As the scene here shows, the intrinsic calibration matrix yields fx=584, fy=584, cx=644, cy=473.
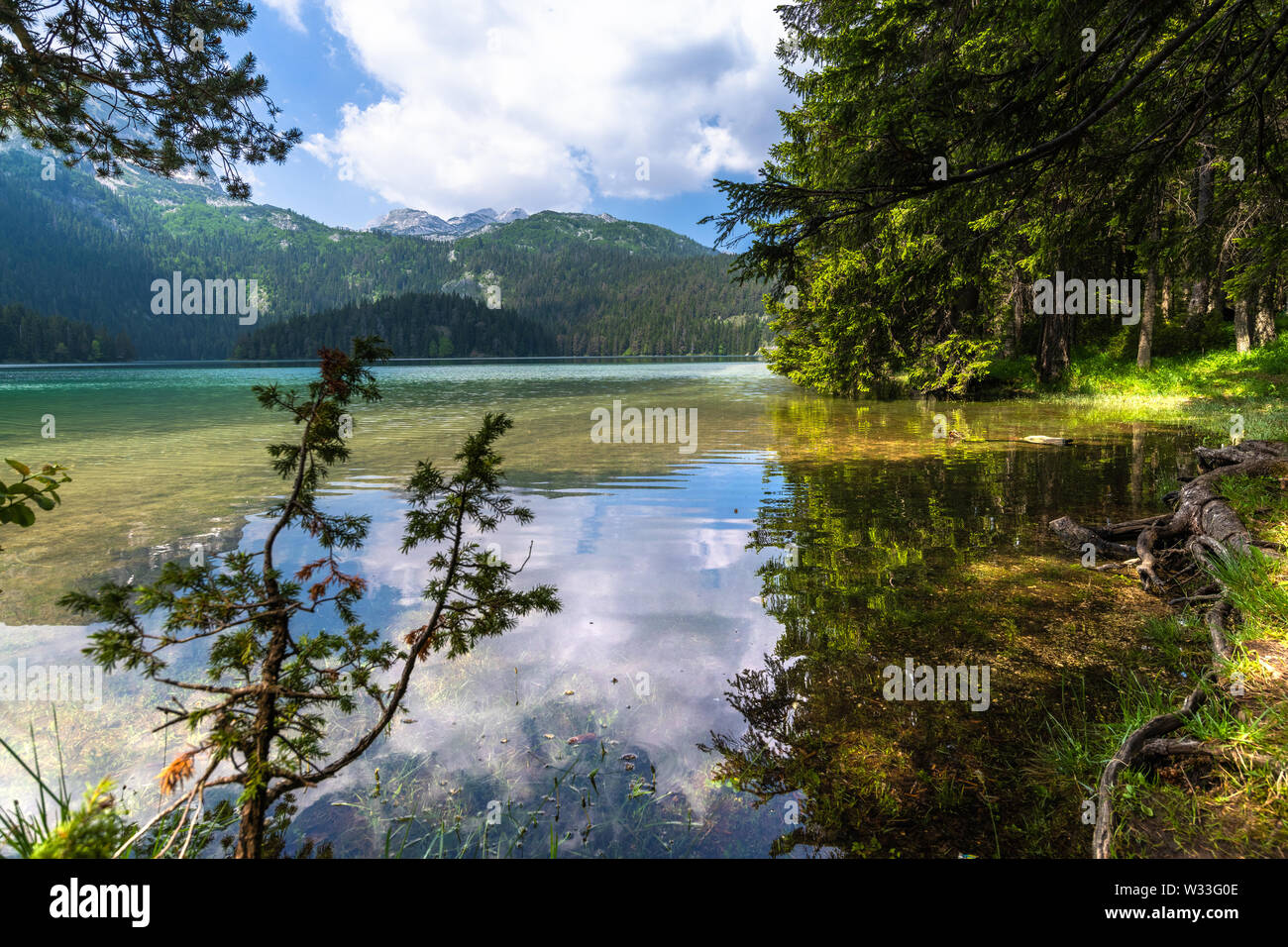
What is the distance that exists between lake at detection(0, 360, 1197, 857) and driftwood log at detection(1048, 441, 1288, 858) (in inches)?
13.9

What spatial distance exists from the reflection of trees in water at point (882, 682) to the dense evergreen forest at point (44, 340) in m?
194

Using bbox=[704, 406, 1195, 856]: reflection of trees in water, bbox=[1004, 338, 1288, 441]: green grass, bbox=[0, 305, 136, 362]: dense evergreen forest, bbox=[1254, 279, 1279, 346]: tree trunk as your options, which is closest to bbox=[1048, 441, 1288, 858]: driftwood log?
bbox=[704, 406, 1195, 856]: reflection of trees in water

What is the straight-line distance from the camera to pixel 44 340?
138375 millimetres

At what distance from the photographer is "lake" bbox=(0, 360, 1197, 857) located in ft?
10.5

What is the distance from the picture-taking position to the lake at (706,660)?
320 centimetres

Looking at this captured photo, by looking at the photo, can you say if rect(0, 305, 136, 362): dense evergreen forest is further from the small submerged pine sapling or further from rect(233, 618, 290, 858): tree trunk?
rect(233, 618, 290, 858): tree trunk

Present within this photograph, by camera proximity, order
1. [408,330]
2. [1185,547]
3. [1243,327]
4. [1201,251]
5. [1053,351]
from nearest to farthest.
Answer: [1185,547] < [1201,251] < [1243,327] < [1053,351] < [408,330]

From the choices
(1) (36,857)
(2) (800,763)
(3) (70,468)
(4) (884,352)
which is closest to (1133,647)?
(2) (800,763)

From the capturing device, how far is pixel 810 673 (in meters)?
4.61

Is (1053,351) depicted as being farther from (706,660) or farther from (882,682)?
(706,660)

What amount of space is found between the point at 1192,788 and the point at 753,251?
5.30 metres

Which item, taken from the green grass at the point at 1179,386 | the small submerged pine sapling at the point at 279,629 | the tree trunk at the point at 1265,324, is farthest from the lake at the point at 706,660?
the tree trunk at the point at 1265,324

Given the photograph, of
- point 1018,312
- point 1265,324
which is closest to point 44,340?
point 1018,312

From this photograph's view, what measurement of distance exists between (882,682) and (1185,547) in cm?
483
